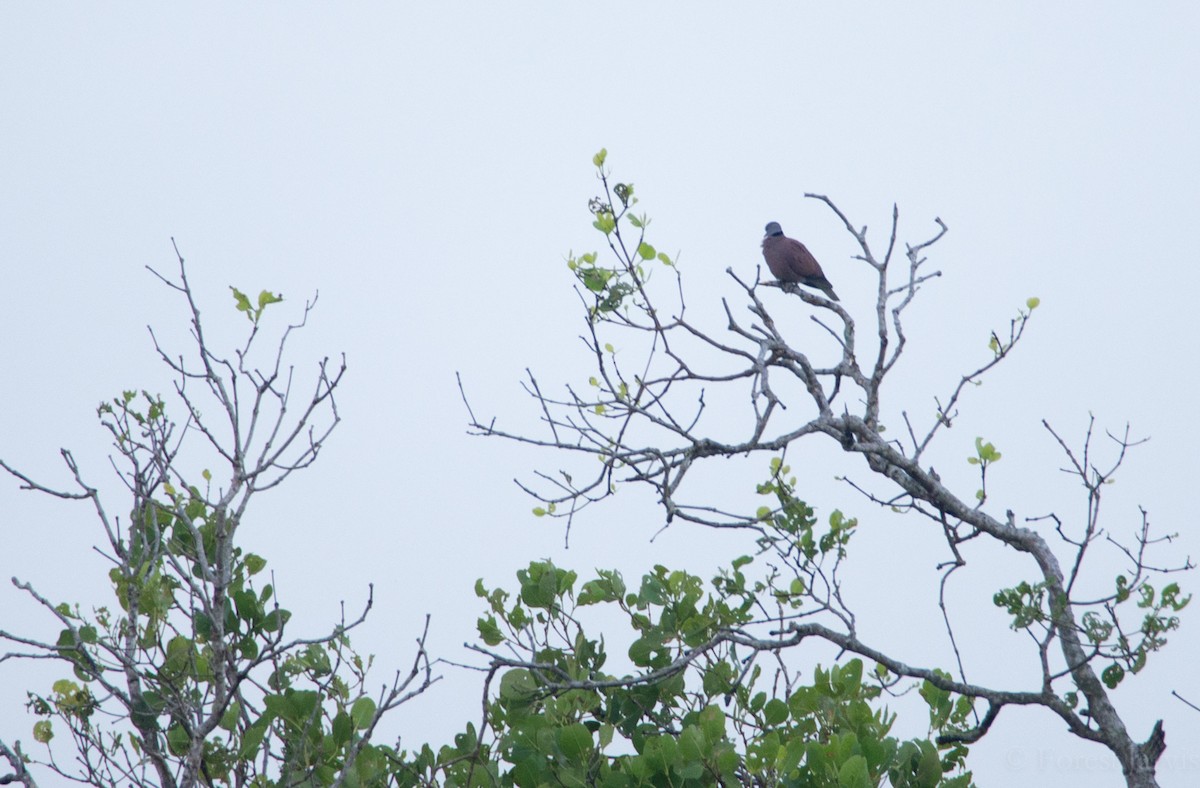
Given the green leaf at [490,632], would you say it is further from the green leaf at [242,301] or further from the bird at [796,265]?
the bird at [796,265]

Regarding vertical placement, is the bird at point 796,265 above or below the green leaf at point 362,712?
above

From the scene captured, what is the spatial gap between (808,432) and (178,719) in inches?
103

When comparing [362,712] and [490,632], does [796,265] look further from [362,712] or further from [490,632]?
[362,712]

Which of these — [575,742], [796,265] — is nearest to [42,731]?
[575,742]

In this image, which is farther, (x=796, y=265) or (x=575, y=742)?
(x=796, y=265)

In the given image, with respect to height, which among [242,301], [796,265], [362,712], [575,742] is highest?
[796,265]

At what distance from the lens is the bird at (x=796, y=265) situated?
737 cm

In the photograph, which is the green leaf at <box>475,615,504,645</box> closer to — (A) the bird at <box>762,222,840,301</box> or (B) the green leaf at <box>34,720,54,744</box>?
(B) the green leaf at <box>34,720,54,744</box>

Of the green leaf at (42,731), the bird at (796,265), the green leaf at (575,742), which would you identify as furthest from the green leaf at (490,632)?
the bird at (796,265)

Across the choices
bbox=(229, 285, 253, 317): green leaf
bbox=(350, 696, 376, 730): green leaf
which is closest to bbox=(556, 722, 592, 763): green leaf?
bbox=(350, 696, 376, 730): green leaf

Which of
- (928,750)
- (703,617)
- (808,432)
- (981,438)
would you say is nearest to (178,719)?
(703,617)

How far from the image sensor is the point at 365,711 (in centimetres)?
407

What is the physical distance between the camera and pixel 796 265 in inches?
→ 293

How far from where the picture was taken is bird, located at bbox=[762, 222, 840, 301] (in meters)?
7.37
